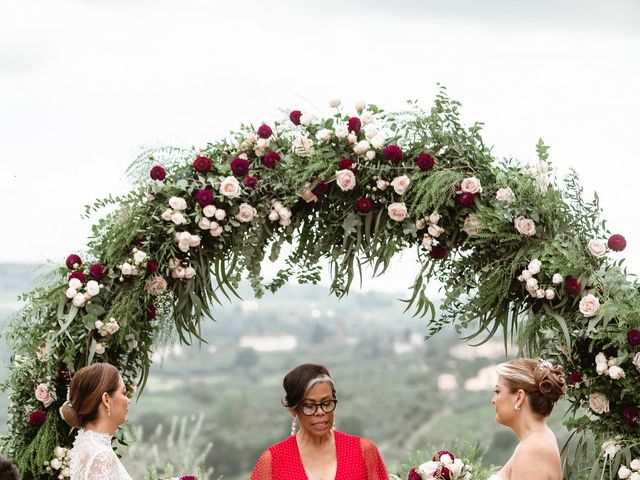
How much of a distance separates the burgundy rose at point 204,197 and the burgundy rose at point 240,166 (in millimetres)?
243

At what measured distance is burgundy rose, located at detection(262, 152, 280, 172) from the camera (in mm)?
6875

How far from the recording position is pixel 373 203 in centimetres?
685

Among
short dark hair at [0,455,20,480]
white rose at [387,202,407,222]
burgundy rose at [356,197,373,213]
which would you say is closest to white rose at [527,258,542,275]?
white rose at [387,202,407,222]

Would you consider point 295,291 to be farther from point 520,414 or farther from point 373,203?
point 520,414

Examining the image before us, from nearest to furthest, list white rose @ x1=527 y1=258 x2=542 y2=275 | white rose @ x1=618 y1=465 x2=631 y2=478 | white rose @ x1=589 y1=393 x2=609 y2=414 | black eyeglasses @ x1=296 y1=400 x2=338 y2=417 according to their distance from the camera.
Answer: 1. black eyeglasses @ x1=296 y1=400 x2=338 y2=417
2. white rose @ x1=618 y1=465 x2=631 y2=478
3. white rose @ x1=589 y1=393 x2=609 y2=414
4. white rose @ x1=527 y1=258 x2=542 y2=275

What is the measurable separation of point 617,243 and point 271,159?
94.8 inches

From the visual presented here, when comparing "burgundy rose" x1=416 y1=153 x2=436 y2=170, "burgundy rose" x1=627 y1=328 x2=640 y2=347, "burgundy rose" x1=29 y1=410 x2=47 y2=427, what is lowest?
"burgundy rose" x1=29 y1=410 x2=47 y2=427

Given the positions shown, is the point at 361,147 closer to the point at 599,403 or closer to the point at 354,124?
the point at 354,124

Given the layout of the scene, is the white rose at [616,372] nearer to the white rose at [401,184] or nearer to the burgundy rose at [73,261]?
the white rose at [401,184]

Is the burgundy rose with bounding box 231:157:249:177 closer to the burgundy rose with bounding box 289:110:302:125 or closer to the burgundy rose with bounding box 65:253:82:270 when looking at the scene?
the burgundy rose with bounding box 289:110:302:125

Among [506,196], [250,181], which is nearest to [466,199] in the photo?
[506,196]

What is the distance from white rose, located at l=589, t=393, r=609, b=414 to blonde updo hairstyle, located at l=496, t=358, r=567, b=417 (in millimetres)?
1167

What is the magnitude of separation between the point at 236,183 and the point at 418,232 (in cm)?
Answer: 131

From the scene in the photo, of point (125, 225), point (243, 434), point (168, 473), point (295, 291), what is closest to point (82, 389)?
point (125, 225)
